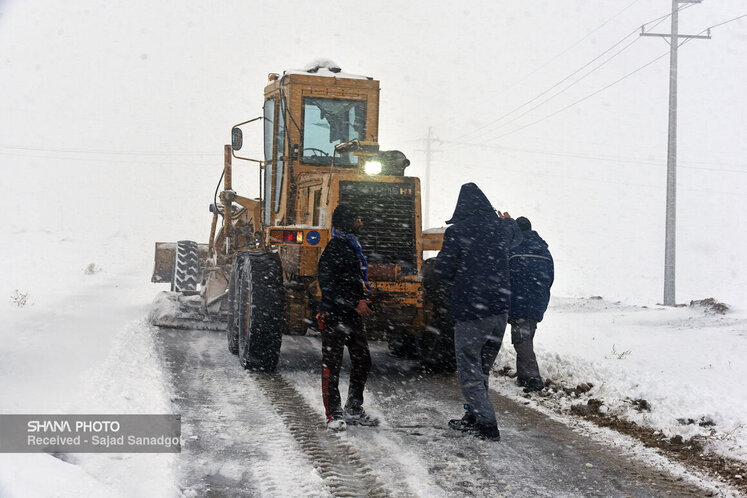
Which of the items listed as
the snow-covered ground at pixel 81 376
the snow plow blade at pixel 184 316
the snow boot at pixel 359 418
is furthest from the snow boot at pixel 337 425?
the snow plow blade at pixel 184 316

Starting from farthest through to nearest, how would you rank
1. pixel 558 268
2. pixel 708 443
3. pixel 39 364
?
pixel 558 268 < pixel 39 364 < pixel 708 443

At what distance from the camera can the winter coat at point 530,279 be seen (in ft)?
25.2

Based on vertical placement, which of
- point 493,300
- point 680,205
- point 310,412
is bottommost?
point 310,412

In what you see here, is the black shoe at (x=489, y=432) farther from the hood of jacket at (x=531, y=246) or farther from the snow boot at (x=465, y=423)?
the hood of jacket at (x=531, y=246)

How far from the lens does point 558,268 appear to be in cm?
3962

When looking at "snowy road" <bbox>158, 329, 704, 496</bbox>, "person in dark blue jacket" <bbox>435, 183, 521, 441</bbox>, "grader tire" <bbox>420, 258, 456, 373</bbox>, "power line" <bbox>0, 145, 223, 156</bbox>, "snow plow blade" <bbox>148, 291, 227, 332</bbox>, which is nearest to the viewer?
"snowy road" <bbox>158, 329, 704, 496</bbox>

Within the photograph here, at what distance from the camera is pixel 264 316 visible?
26.5ft

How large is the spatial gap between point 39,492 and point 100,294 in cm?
1240

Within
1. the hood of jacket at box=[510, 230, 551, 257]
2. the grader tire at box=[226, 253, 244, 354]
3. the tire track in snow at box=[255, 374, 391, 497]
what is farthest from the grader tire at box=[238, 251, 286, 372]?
the hood of jacket at box=[510, 230, 551, 257]

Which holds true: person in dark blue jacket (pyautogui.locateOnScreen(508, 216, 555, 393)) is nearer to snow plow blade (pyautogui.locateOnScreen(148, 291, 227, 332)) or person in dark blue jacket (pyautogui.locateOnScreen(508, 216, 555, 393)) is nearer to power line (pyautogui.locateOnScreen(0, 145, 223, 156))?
Answer: snow plow blade (pyautogui.locateOnScreen(148, 291, 227, 332))

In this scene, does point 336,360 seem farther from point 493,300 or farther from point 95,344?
point 95,344

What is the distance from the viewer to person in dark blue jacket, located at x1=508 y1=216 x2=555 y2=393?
7.59 meters

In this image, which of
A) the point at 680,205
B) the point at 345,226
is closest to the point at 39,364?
the point at 345,226

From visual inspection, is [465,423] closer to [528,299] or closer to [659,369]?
[528,299]
